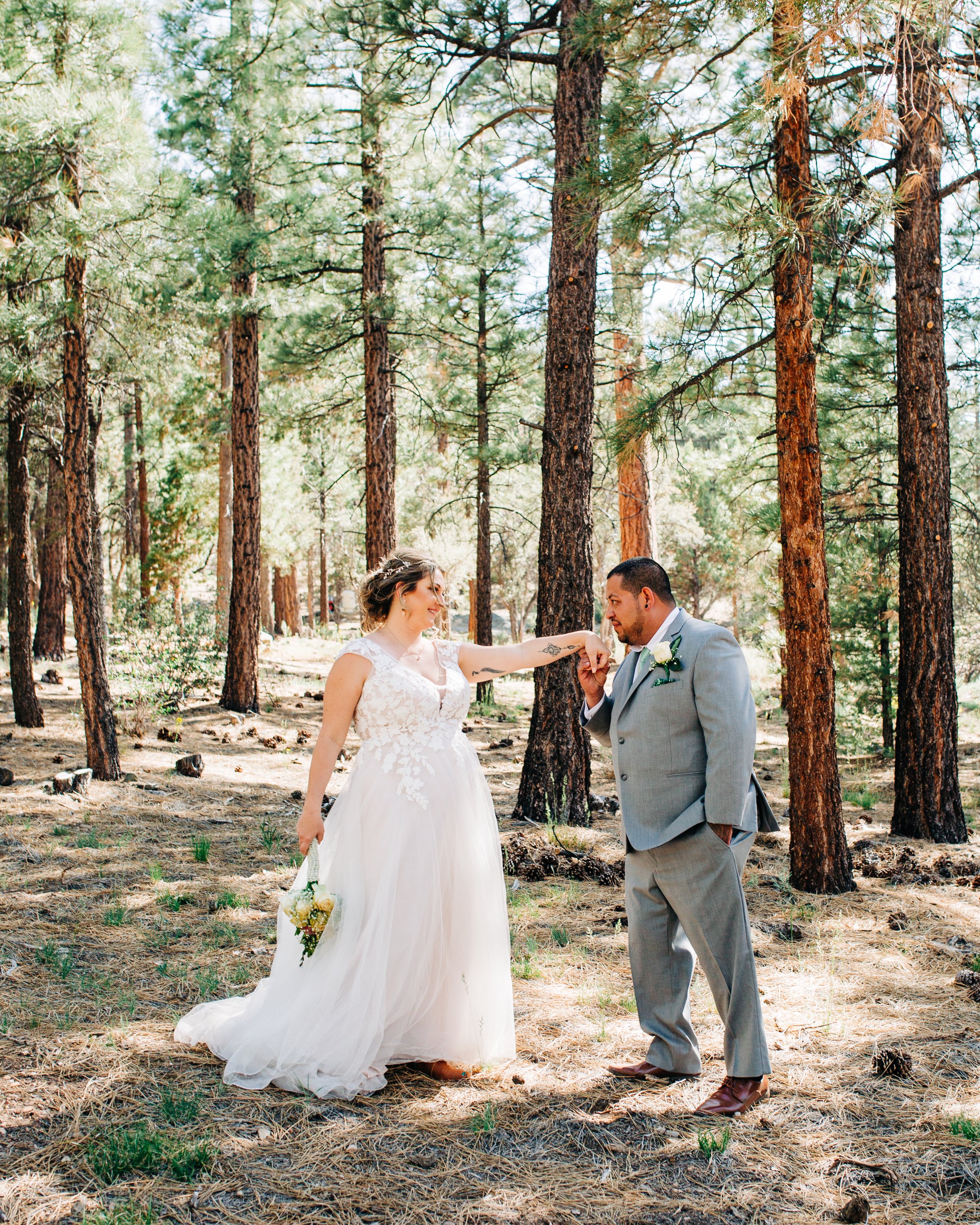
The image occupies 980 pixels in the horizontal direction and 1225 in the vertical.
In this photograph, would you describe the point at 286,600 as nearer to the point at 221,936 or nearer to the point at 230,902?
the point at 230,902

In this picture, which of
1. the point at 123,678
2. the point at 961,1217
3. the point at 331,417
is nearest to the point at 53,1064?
the point at 961,1217

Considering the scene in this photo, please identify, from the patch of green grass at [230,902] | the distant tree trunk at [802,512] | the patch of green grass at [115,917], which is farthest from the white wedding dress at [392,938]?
the distant tree trunk at [802,512]

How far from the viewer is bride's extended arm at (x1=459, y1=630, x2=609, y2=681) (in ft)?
13.9

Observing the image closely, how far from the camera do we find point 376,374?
41.1ft

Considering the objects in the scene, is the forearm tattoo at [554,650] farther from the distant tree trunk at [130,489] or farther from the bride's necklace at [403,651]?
the distant tree trunk at [130,489]

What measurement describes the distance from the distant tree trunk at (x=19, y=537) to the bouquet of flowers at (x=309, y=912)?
789cm

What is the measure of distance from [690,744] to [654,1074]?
54.0 inches

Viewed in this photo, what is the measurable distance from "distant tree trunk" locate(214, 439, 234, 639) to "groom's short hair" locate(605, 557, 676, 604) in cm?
1532

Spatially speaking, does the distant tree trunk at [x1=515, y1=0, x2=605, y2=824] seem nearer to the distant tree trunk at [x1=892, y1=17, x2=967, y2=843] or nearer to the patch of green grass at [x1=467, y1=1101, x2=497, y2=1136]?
the distant tree trunk at [x1=892, y1=17, x2=967, y2=843]

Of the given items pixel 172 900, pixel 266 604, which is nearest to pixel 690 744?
pixel 172 900

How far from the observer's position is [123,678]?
12219 millimetres

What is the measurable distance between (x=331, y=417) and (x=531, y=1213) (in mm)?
15444

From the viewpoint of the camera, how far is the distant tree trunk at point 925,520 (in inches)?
307

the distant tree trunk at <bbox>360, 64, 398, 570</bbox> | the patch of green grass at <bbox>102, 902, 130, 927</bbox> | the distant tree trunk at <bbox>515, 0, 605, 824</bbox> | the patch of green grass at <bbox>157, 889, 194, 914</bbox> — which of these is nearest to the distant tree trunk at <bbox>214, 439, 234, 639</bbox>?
the distant tree trunk at <bbox>360, 64, 398, 570</bbox>
